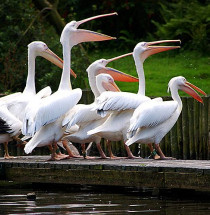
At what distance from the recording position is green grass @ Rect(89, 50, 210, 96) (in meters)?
14.4

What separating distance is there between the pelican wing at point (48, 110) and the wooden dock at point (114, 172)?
545 millimetres

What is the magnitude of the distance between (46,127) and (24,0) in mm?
5880

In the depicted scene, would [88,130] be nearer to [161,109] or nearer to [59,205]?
[161,109]

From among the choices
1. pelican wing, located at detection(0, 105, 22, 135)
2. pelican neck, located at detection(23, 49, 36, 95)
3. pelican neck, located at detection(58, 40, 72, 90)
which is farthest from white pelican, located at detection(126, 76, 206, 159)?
pelican neck, located at detection(23, 49, 36, 95)

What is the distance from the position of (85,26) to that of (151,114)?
875 centimetres

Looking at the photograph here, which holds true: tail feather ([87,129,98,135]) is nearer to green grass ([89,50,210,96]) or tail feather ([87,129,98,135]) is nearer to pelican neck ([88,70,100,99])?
pelican neck ([88,70,100,99])

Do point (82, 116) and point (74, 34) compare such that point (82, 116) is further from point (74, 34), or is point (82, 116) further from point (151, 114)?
point (74, 34)

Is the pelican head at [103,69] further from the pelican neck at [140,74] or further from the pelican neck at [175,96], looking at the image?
the pelican neck at [175,96]

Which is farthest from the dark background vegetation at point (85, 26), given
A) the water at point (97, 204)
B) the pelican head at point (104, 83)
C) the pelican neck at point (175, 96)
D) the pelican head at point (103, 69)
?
the water at point (97, 204)

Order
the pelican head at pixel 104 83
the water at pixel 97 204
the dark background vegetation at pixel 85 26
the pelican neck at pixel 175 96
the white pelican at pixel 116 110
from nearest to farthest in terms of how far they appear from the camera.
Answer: the water at pixel 97 204, the white pelican at pixel 116 110, the pelican neck at pixel 175 96, the pelican head at pixel 104 83, the dark background vegetation at pixel 85 26

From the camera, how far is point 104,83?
1094cm

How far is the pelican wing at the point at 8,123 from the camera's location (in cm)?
1034

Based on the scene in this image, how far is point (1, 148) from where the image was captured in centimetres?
1277

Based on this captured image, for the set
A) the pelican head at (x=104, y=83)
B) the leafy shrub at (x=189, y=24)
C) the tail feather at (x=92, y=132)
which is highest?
the leafy shrub at (x=189, y=24)
